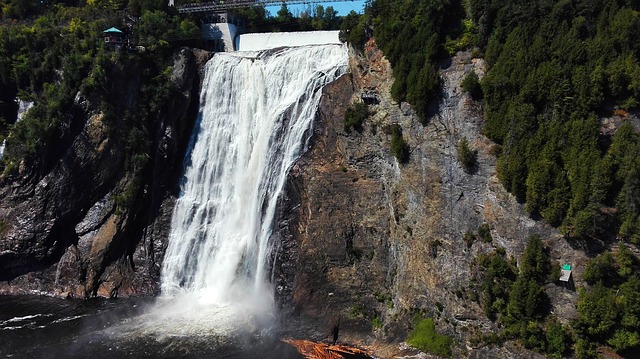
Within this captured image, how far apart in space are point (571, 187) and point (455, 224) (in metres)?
6.50

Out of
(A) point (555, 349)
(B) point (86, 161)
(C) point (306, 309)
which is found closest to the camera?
(A) point (555, 349)

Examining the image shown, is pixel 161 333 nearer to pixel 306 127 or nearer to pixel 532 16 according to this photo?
pixel 306 127

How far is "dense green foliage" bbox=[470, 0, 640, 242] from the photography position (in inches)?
860

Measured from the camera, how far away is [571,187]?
75.2 feet

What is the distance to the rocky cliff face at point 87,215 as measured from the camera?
39.0m

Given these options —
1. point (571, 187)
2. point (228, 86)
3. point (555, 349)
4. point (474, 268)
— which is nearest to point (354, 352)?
point (474, 268)

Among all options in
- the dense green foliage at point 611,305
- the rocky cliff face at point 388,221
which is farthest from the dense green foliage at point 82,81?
the dense green foliage at point 611,305

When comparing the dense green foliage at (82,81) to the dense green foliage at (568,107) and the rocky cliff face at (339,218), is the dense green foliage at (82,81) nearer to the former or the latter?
the rocky cliff face at (339,218)

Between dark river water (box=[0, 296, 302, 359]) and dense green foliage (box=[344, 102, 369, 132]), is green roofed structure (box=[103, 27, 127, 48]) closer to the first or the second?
dark river water (box=[0, 296, 302, 359])

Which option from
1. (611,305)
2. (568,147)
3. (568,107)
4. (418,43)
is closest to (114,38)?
(418,43)

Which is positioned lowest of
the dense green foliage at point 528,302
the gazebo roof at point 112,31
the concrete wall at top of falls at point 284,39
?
the dense green foliage at point 528,302

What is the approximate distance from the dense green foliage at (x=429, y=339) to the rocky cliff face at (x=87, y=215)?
20528mm

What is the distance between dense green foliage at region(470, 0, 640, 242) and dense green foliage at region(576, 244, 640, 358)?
4.09ft

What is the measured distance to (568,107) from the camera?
23844mm
